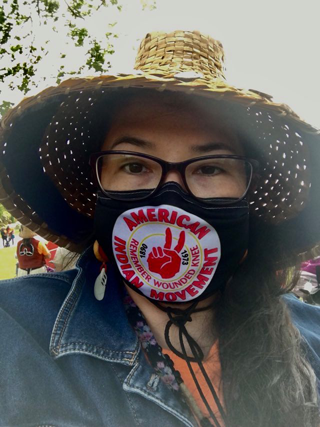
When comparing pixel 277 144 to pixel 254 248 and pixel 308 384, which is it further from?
pixel 308 384

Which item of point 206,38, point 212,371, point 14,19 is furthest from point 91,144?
point 14,19

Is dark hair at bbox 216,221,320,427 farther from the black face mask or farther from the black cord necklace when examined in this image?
the black face mask

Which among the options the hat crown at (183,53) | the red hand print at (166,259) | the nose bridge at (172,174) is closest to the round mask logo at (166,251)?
the red hand print at (166,259)

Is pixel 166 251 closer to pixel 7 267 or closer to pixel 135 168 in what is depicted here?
pixel 135 168

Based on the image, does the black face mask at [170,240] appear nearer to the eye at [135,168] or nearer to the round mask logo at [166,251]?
the round mask logo at [166,251]

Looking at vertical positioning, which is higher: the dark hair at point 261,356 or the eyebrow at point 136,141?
the eyebrow at point 136,141

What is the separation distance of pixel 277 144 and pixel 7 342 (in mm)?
1237

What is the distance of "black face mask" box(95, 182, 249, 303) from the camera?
3.83ft

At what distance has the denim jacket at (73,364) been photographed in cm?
94

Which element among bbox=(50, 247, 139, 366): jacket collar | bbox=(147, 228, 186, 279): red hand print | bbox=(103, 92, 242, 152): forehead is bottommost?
bbox=(50, 247, 139, 366): jacket collar

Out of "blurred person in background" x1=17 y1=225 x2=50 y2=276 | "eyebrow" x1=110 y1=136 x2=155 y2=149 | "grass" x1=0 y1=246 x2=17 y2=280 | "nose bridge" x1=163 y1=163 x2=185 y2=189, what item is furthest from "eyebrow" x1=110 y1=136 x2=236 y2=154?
"grass" x1=0 y1=246 x2=17 y2=280

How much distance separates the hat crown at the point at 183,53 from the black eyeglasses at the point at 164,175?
306mm

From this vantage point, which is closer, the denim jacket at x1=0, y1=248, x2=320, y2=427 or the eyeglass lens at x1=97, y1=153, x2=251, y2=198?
the denim jacket at x1=0, y1=248, x2=320, y2=427

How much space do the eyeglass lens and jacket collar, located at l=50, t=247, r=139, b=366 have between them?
35cm
